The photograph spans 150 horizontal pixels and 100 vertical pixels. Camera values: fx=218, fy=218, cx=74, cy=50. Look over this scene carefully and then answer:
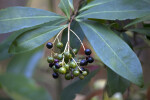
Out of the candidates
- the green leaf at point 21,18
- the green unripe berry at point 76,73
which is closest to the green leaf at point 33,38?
the green leaf at point 21,18

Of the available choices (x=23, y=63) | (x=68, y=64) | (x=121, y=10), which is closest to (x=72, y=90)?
(x=68, y=64)

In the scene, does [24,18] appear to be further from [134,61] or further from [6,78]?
[6,78]

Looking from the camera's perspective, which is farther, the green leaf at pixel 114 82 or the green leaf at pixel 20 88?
the green leaf at pixel 20 88

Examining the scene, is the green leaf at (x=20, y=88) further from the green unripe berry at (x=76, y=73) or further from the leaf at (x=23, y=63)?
the green unripe berry at (x=76, y=73)

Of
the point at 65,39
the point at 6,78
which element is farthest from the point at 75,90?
the point at 6,78

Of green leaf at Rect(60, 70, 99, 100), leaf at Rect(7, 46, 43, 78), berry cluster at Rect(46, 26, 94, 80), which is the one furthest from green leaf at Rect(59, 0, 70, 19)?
leaf at Rect(7, 46, 43, 78)

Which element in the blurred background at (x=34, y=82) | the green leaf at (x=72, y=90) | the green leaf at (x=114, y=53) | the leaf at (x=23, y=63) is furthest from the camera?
the leaf at (x=23, y=63)
